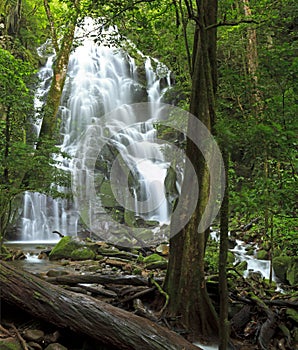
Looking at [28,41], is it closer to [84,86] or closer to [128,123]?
[84,86]

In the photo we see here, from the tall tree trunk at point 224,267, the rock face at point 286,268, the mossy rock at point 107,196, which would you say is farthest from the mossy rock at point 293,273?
Result: the mossy rock at point 107,196

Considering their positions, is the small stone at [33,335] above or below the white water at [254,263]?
above

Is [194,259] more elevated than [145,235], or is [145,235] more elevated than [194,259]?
[194,259]

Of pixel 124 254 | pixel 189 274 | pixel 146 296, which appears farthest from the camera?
pixel 124 254

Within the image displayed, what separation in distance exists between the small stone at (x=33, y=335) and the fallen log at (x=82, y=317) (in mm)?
140

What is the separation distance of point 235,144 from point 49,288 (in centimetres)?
250

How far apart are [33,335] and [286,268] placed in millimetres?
6456

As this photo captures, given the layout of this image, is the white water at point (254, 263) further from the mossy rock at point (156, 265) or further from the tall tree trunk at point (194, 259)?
the tall tree trunk at point (194, 259)

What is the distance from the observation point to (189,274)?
447cm

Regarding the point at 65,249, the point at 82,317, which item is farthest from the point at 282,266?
the point at 82,317

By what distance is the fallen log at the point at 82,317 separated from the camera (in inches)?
141

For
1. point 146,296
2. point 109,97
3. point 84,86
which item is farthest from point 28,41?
point 146,296

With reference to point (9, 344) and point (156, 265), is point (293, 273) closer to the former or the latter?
point (156, 265)

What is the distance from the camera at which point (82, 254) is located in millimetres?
9523
